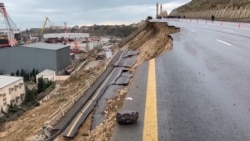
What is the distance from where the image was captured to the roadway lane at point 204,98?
3.99m

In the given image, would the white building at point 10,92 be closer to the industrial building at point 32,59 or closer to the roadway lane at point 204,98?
the industrial building at point 32,59

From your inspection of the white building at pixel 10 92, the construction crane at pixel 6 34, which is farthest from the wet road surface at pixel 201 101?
the construction crane at pixel 6 34

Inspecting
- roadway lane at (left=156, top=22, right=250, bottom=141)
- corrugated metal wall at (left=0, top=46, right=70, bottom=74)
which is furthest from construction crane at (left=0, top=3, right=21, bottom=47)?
roadway lane at (left=156, top=22, right=250, bottom=141)

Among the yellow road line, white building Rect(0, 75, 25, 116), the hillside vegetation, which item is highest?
the hillside vegetation

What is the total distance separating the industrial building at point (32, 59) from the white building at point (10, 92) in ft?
67.9

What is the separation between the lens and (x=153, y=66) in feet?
28.6

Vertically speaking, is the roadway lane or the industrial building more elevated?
the roadway lane

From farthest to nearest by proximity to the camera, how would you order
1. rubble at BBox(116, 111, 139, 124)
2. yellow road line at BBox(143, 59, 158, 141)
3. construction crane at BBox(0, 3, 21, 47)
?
construction crane at BBox(0, 3, 21, 47)
rubble at BBox(116, 111, 139, 124)
yellow road line at BBox(143, 59, 158, 141)

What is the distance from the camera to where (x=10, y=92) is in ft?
115

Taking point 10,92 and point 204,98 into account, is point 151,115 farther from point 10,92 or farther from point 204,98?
point 10,92

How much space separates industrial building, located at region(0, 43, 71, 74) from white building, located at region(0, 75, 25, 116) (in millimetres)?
20702

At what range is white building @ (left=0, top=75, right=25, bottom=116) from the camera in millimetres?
33116

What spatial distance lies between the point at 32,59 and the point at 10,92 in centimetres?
2773

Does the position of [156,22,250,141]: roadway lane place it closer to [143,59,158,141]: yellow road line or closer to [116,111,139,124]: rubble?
[143,59,158,141]: yellow road line
